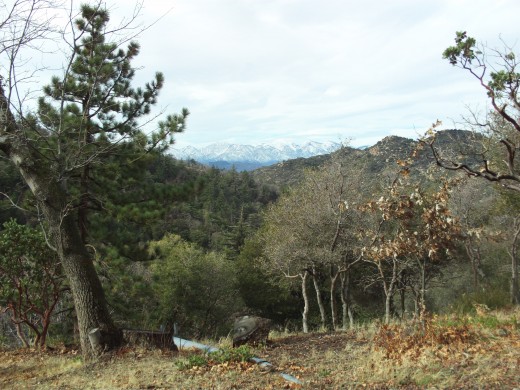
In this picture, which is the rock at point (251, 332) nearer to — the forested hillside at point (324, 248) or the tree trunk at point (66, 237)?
the tree trunk at point (66, 237)

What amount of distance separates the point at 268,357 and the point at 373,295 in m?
24.8

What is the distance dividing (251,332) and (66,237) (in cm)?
352

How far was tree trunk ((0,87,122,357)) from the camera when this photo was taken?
7.06 meters

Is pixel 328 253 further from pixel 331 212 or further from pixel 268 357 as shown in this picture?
pixel 268 357

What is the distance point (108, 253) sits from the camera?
921 cm

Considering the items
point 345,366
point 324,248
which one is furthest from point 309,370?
point 324,248

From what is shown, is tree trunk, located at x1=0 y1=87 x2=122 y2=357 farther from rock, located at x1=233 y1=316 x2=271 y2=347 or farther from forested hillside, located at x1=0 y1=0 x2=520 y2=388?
rock, located at x1=233 y1=316 x2=271 y2=347

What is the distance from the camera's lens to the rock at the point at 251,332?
25.0 ft

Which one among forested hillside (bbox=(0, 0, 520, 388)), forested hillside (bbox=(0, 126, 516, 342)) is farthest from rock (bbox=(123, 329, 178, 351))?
forested hillside (bbox=(0, 126, 516, 342))

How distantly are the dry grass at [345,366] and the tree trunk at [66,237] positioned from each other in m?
0.62

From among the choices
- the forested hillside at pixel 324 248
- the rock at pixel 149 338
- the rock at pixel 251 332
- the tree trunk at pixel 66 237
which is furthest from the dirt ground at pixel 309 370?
the forested hillside at pixel 324 248

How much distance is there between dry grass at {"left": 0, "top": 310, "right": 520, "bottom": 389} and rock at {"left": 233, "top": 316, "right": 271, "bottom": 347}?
11.7 inches

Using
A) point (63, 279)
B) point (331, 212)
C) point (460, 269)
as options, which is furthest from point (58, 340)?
point (460, 269)

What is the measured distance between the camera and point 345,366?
5.66 metres
